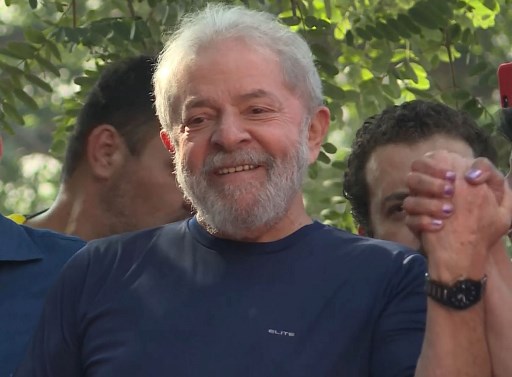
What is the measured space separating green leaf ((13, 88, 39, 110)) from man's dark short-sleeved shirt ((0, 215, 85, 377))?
206 centimetres

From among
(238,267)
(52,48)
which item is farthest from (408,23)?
(238,267)

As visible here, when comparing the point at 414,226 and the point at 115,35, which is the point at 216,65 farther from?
the point at 115,35

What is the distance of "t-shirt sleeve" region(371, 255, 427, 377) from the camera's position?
3324mm

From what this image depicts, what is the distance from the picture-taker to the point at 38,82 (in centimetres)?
634

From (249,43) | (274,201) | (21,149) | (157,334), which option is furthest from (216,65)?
(21,149)

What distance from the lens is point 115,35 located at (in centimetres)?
609

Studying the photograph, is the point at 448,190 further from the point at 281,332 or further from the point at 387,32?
the point at 387,32

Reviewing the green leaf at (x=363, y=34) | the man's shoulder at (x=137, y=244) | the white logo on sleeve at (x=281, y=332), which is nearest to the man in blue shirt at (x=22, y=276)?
the man's shoulder at (x=137, y=244)

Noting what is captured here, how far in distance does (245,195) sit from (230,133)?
0.15m

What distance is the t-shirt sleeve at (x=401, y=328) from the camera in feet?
10.9

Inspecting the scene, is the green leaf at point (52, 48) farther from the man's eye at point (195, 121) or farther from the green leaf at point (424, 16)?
the man's eye at point (195, 121)

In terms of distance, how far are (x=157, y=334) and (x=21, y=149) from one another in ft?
45.0

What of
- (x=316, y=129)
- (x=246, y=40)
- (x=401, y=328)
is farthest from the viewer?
(x=316, y=129)

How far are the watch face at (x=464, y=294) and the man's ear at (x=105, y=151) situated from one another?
97.9 inches
